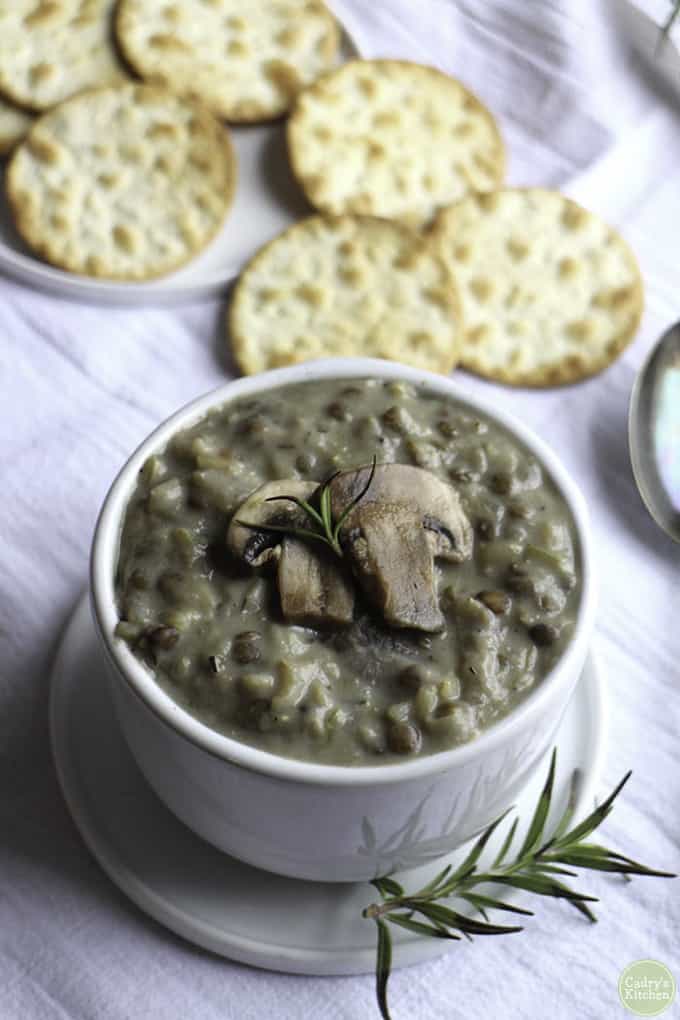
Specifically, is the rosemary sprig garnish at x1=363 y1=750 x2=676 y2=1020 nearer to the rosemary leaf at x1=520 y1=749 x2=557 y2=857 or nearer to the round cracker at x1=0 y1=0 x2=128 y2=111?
the rosemary leaf at x1=520 y1=749 x2=557 y2=857

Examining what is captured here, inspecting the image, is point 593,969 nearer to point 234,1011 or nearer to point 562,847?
point 562,847

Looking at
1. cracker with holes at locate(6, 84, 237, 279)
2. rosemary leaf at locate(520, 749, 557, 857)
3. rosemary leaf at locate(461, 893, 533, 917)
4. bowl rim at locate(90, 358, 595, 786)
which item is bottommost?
cracker with holes at locate(6, 84, 237, 279)

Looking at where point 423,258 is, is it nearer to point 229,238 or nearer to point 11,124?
point 229,238

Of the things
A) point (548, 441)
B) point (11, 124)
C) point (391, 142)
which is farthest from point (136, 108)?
point (548, 441)

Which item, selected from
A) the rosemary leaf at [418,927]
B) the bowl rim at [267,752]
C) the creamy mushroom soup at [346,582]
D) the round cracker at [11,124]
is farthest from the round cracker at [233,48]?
the rosemary leaf at [418,927]

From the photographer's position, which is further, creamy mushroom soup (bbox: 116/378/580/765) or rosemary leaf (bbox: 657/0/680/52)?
rosemary leaf (bbox: 657/0/680/52)

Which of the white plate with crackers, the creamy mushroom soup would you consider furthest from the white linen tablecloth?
the creamy mushroom soup
